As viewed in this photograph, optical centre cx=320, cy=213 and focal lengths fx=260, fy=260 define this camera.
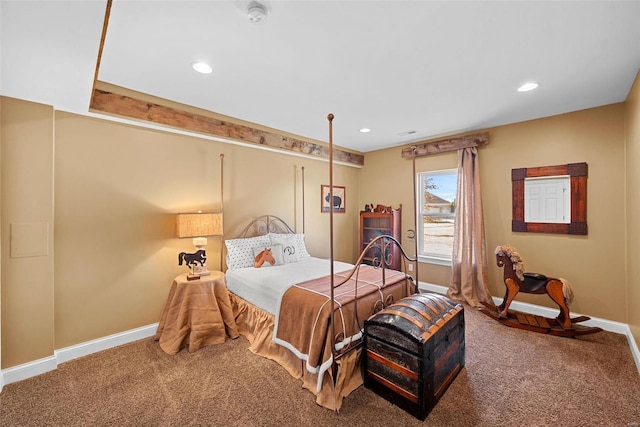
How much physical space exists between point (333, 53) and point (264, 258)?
239 centimetres

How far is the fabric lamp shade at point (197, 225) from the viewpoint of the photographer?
2844 mm

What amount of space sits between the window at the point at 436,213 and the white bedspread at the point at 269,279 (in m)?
2.05

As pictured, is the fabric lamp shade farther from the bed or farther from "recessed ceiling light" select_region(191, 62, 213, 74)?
"recessed ceiling light" select_region(191, 62, 213, 74)

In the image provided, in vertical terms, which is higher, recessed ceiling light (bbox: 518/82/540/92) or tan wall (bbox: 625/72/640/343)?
recessed ceiling light (bbox: 518/82/540/92)

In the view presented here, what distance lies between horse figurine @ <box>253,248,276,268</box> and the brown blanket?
889 mm

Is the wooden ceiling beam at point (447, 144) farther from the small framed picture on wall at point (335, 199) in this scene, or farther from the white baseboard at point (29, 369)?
the white baseboard at point (29, 369)

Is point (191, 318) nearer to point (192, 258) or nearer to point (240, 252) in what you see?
point (192, 258)

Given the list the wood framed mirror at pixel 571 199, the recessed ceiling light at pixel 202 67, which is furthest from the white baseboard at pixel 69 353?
A: the wood framed mirror at pixel 571 199

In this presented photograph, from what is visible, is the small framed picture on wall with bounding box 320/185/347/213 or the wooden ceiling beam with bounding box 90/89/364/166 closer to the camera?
the wooden ceiling beam with bounding box 90/89/364/166

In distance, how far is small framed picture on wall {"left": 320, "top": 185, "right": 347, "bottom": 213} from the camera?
4.84 m

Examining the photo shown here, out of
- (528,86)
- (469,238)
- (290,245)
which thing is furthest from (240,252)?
(528,86)

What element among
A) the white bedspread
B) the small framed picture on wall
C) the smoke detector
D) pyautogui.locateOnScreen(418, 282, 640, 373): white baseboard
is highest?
the smoke detector

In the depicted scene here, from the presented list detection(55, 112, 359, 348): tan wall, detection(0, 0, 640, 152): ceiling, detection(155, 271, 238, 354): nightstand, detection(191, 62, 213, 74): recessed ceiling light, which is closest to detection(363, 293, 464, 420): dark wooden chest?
detection(155, 271, 238, 354): nightstand

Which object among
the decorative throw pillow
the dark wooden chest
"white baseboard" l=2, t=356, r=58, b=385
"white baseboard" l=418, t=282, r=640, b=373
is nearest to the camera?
the dark wooden chest
